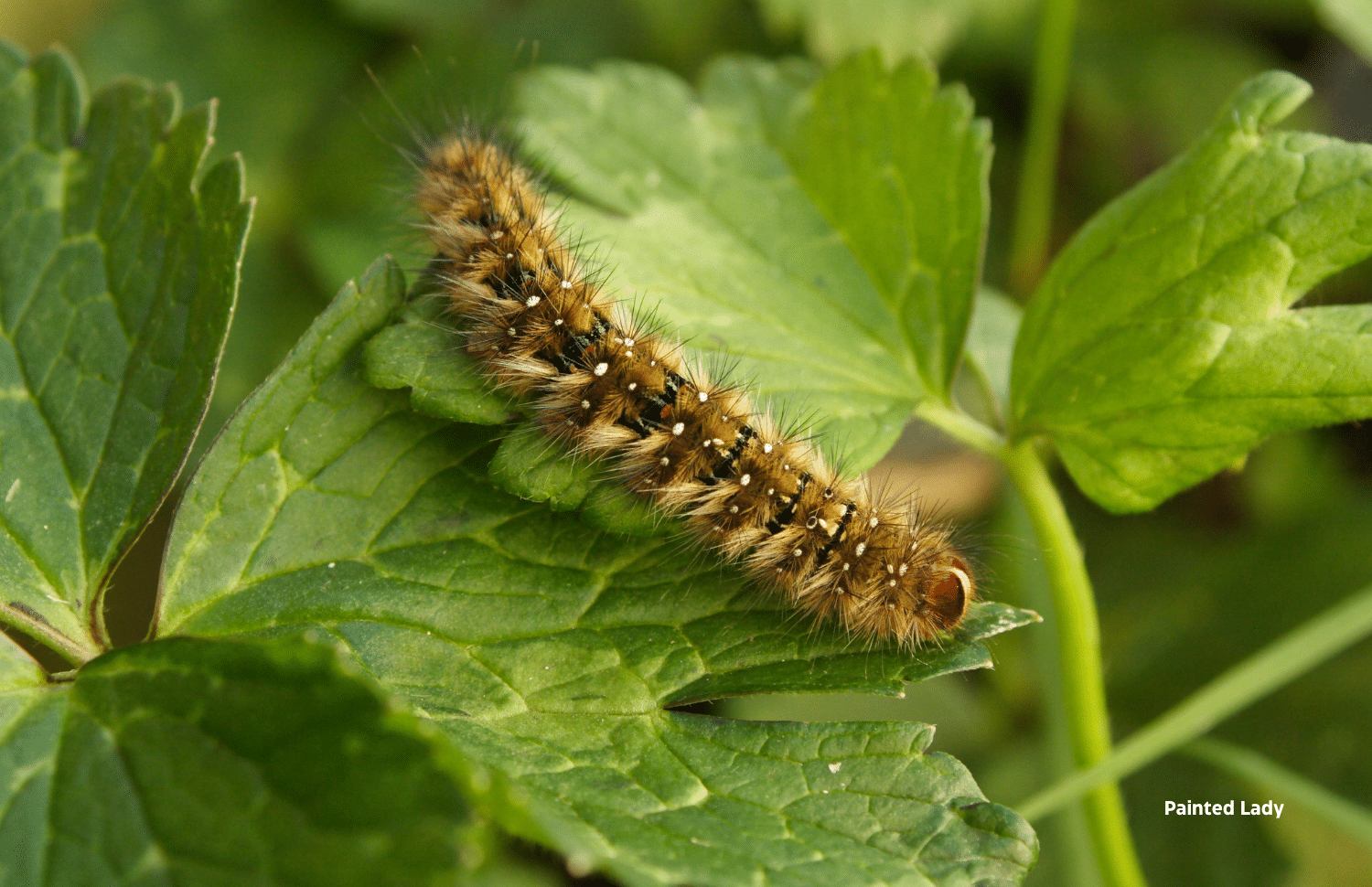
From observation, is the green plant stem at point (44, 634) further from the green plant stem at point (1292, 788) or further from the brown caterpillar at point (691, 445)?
the green plant stem at point (1292, 788)

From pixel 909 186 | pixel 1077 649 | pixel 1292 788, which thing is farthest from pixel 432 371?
pixel 1292 788

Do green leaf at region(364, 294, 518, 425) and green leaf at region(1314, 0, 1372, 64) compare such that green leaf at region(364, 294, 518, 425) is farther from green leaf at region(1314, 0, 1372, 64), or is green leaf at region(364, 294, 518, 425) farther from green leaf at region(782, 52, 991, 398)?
green leaf at region(1314, 0, 1372, 64)

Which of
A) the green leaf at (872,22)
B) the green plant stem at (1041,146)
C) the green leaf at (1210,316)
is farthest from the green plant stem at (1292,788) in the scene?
the green leaf at (872,22)

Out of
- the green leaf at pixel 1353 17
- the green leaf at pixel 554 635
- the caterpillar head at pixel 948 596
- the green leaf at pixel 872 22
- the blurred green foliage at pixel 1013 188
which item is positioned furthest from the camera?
the green leaf at pixel 872 22

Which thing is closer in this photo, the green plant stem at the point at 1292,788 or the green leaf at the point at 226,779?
the green leaf at the point at 226,779

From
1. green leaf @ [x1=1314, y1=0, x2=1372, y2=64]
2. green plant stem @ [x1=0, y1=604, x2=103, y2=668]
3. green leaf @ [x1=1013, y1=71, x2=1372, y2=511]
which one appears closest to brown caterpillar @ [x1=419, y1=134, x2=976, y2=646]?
green leaf @ [x1=1013, y1=71, x2=1372, y2=511]

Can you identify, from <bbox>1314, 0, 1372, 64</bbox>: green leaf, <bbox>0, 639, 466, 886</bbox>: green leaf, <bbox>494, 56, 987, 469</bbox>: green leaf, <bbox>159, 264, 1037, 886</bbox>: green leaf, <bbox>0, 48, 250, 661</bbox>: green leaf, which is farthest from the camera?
<bbox>1314, 0, 1372, 64</bbox>: green leaf
